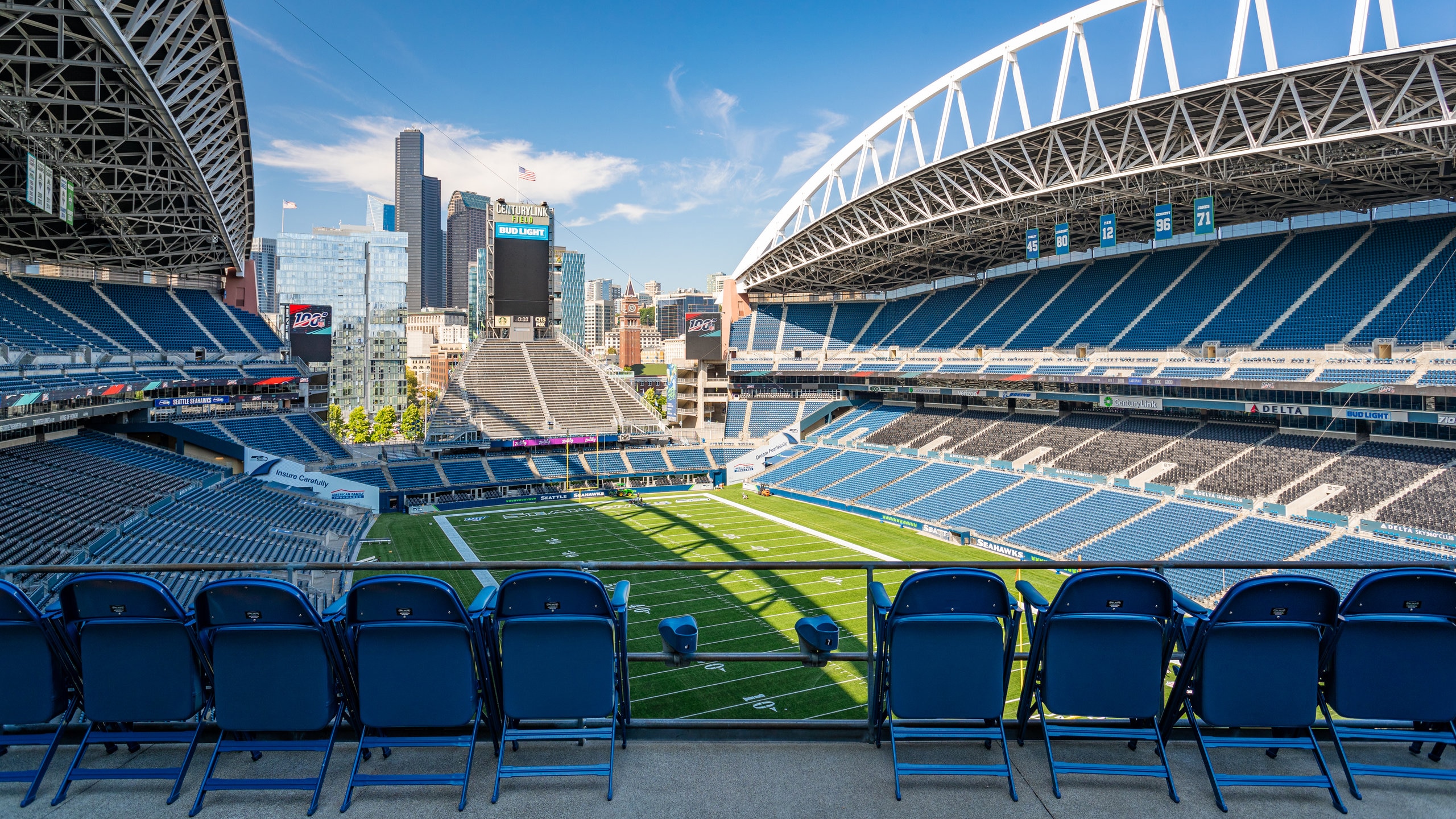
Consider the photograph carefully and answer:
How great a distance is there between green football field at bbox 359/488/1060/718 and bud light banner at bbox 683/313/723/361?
16.2 meters

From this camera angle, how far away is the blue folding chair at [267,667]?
3.50 m

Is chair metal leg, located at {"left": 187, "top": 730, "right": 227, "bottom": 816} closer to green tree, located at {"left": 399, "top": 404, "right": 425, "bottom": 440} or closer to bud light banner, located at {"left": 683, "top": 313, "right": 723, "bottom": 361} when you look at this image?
bud light banner, located at {"left": 683, "top": 313, "right": 723, "bottom": 361}

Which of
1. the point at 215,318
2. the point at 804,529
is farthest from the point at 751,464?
the point at 215,318

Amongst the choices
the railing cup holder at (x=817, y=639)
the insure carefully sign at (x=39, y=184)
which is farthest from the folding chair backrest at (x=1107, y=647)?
the insure carefully sign at (x=39, y=184)

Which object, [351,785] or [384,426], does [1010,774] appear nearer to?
[351,785]

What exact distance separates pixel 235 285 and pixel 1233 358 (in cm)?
5408

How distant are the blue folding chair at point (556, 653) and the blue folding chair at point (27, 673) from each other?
2.14 metres

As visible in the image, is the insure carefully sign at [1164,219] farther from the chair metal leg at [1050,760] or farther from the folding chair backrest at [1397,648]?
the chair metal leg at [1050,760]

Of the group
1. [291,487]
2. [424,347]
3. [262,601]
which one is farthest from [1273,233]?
[424,347]

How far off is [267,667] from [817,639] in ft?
9.24

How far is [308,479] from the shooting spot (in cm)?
3666

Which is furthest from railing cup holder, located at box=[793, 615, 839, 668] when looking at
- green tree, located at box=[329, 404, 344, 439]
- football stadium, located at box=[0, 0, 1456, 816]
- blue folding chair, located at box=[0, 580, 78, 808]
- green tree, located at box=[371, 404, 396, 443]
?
green tree, located at box=[329, 404, 344, 439]

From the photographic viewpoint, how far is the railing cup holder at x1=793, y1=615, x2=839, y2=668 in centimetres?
421

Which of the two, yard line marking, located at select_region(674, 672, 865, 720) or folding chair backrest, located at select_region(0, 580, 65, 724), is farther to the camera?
yard line marking, located at select_region(674, 672, 865, 720)
